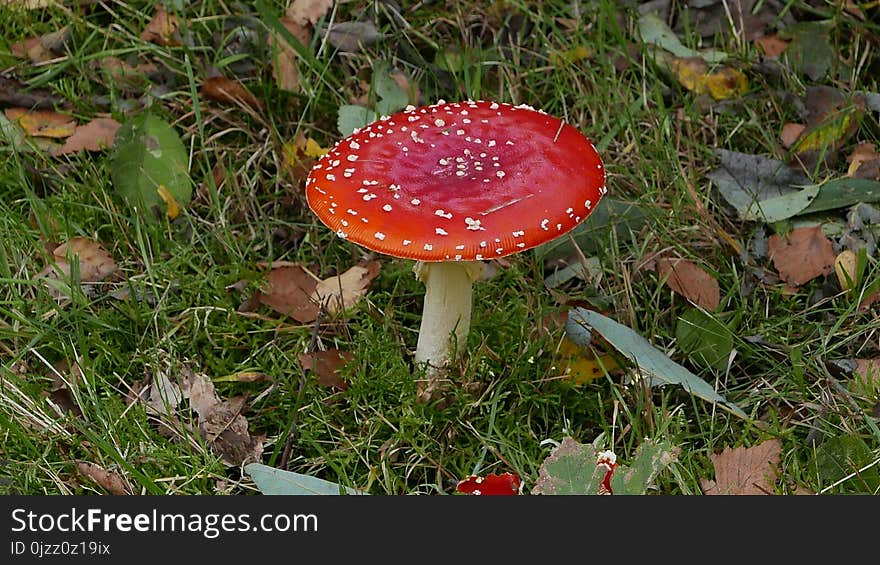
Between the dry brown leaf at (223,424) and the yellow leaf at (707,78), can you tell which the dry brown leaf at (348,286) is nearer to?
the dry brown leaf at (223,424)

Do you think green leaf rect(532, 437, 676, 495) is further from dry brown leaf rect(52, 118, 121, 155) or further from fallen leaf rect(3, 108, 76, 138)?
fallen leaf rect(3, 108, 76, 138)

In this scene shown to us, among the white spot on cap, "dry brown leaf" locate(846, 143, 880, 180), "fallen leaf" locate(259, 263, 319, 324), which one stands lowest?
"fallen leaf" locate(259, 263, 319, 324)

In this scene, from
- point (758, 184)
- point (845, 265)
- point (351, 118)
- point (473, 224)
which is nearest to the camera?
point (473, 224)

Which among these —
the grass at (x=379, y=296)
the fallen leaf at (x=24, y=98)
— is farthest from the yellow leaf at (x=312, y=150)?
the fallen leaf at (x=24, y=98)

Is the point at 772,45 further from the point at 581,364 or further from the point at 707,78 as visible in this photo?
the point at 581,364

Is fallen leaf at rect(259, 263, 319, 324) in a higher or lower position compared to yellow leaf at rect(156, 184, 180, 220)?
lower

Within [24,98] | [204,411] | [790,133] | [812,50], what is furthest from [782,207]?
[24,98]

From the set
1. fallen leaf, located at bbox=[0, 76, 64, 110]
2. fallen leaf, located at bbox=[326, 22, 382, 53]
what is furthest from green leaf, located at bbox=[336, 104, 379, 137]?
fallen leaf, located at bbox=[0, 76, 64, 110]
